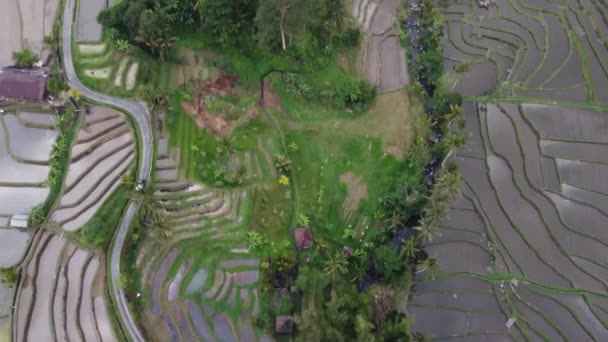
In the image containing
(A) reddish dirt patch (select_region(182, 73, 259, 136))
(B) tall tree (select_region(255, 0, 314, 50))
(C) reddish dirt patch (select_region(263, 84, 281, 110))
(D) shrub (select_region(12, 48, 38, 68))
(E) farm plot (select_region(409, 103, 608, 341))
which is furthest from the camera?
(C) reddish dirt patch (select_region(263, 84, 281, 110))

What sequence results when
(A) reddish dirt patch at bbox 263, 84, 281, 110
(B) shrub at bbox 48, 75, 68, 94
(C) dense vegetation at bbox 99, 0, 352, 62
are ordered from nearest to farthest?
(B) shrub at bbox 48, 75, 68, 94 → (C) dense vegetation at bbox 99, 0, 352, 62 → (A) reddish dirt patch at bbox 263, 84, 281, 110

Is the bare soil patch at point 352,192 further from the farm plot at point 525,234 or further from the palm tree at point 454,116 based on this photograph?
the palm tree at point 454,116

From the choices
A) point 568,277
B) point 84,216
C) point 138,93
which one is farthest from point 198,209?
point 568,277

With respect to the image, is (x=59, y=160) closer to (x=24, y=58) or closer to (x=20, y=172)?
(x=20, y=172)

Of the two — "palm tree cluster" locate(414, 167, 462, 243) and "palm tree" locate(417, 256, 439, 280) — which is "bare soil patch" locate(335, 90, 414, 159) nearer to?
"palm tree cluster" locate(414, 167, 462, 243)

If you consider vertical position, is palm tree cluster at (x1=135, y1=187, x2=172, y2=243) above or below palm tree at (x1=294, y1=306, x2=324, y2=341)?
above

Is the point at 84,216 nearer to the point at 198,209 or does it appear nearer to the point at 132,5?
the point at 198,209

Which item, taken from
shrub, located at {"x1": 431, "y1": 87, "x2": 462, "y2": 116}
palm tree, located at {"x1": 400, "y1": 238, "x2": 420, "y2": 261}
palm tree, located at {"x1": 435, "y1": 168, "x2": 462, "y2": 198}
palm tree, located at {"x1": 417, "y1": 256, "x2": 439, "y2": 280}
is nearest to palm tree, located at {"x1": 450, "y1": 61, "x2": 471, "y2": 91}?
shrub, located at {"x1": 431, "y1": 87, "x2": 462, "y2": 116}

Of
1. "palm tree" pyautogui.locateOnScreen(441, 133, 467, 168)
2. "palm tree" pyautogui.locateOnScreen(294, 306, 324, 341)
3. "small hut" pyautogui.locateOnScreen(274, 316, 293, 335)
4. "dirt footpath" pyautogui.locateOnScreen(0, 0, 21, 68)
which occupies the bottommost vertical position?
"small hut" pyautogui.locateOnScreen(274, 316, 293, 335)

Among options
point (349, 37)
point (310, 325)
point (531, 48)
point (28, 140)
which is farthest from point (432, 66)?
point (28, 140)
